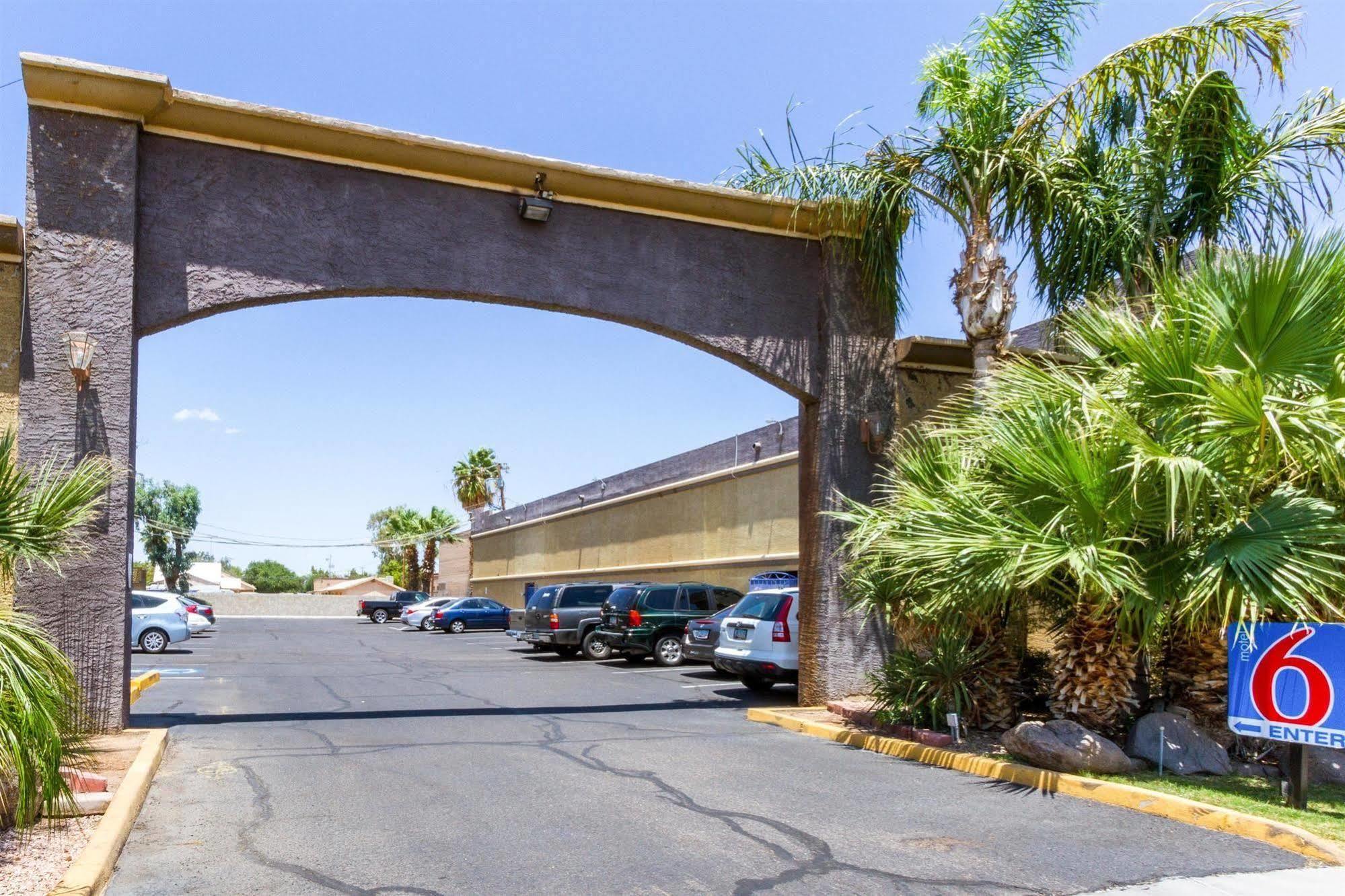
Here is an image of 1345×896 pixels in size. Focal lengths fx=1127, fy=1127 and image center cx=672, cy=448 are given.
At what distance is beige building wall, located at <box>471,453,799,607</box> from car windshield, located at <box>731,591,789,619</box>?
8.84 meters

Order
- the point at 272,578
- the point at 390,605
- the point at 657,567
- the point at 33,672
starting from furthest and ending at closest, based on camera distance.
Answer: the point at 272,578 → the point at 390,605 → the point at 657,567 → the point at 33,672

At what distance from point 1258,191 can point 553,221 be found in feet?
27.5

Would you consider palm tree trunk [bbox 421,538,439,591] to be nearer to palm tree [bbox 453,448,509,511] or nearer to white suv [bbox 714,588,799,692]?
palm tree [bbox 453,448,509,511]

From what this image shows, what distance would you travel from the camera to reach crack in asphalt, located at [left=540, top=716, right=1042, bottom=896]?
6266 millimetres

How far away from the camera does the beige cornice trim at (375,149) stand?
11.2 metres

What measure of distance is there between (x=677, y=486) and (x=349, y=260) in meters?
21.0

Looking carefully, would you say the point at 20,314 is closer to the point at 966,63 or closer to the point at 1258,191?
the point at 966,63

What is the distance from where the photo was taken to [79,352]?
10953 millimetres

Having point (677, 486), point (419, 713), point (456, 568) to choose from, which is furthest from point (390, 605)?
point (419, 713)

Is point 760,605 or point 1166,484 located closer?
point 1166,484

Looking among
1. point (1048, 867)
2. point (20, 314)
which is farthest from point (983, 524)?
point (20, 314)

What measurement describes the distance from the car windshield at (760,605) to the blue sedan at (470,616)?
29.6 meters

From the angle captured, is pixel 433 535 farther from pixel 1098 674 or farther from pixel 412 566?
pixel 1098 674

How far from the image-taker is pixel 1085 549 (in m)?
9.09
